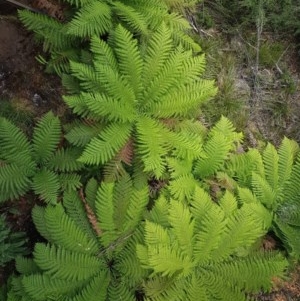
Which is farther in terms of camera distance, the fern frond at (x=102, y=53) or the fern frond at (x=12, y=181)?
the fern frond at (x=102, y=53)

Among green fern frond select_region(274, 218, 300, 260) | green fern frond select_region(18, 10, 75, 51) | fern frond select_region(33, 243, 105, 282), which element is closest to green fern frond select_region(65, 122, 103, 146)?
green fern frond select_region(18, 10, 75, 51)

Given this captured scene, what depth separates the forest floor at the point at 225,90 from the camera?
4531mm

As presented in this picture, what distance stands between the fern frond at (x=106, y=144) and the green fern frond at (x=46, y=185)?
380 mm

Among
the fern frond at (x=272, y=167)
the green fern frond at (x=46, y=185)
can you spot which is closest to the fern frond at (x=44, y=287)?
the green fern frond at (x=46, y=185)

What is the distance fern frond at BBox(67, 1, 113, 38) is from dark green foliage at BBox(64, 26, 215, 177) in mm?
154

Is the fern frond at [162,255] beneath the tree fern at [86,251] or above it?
above

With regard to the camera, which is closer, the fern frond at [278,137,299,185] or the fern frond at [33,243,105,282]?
the fern frond at [33,243,105,282]

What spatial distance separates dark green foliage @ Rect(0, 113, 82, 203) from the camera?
4.13 meters

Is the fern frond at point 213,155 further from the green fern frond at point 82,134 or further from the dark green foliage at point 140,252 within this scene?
the green fern frond at point 82,134

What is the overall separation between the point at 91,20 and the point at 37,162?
153cm

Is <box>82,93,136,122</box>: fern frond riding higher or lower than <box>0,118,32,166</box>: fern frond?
higher

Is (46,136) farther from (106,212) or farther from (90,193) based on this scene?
(106,212)

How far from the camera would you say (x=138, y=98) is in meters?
4.50

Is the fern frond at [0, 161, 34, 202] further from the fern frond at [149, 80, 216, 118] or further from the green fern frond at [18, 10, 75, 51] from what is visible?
the fern frond at [149, 80, 216, 118]
